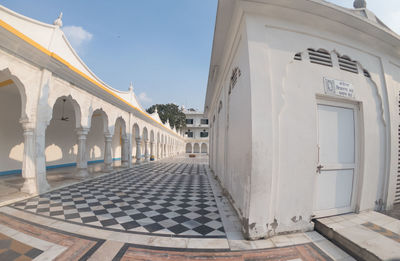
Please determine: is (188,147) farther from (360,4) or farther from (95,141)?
(360,4)

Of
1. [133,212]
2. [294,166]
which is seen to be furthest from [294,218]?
[133,212]

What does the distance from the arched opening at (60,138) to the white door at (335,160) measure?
11.8 m

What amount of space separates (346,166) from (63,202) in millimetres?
7032

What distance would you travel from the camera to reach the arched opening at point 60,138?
32.5 feet

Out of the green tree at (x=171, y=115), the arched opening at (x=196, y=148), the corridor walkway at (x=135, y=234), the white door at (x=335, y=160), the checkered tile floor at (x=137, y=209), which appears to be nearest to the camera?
the corridor walkway at (x=135, y=234)

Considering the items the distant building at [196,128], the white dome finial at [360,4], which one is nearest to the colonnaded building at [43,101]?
the white dome finial at [360,4]

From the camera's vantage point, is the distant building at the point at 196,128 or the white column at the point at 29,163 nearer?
the white column at the point at 29,163

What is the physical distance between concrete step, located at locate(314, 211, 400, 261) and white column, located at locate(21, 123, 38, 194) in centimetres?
765

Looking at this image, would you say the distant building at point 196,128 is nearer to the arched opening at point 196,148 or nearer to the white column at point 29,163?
the arched opening at point 196,148

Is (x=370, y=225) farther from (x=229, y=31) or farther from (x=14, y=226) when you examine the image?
(x=14, y=226)

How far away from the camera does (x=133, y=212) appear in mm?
3750

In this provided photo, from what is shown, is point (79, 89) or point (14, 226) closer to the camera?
point (14, 226)

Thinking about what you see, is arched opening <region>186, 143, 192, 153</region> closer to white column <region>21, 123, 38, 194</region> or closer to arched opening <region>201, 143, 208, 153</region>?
arched opening <region>201, 143, 208, 153</region>

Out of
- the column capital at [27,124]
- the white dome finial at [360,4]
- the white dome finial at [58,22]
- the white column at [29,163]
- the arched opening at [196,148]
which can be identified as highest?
the white dome finial at [58,22]
